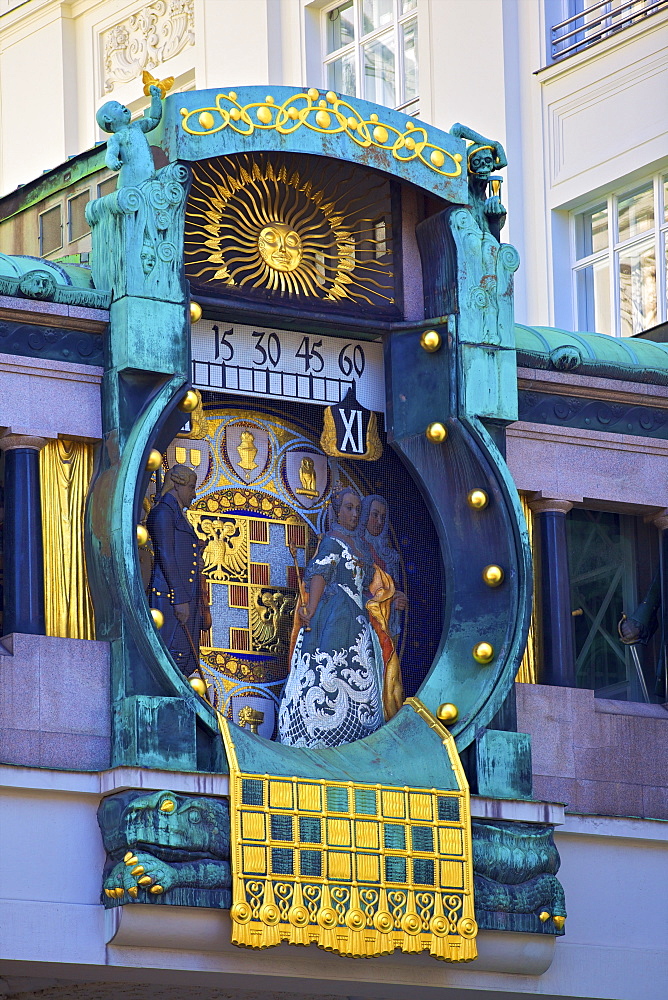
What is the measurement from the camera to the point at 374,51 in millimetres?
24391

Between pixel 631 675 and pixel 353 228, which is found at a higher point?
pixel 353 228

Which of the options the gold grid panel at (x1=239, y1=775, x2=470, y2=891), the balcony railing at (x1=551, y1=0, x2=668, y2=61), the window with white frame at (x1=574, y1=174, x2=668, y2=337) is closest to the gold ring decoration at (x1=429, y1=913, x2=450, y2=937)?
the gold grid panel at (x1=239, y1=775, x2=470, y2=891)

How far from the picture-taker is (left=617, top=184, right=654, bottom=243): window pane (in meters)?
22.1

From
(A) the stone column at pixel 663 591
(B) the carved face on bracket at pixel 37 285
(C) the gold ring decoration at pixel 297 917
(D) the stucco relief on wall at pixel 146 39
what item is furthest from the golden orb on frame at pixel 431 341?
(D) the stucco relief on wall at pixel 146 39

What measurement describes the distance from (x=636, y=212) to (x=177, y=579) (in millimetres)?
7684

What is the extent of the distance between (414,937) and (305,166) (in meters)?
4.54

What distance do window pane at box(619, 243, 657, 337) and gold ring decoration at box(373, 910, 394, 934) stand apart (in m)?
7.87

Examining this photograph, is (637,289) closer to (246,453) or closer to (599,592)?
(599,592)

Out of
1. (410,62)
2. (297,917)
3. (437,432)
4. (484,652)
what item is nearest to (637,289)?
(410,62)

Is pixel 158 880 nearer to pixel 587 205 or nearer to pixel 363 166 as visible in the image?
pixel 363 166

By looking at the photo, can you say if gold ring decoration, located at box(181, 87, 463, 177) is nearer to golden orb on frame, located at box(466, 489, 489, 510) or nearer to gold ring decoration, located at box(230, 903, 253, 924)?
golden orb on frame, located at box(466, 489, 489, 510)

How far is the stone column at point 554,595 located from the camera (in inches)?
665

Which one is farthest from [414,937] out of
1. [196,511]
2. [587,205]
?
[587,205]

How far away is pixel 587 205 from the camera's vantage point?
22.7m
